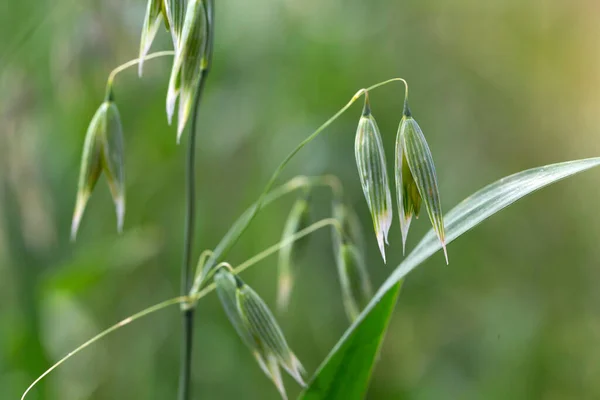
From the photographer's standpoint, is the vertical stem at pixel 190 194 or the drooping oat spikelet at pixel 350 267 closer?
the vertical stem at pixel 190 194

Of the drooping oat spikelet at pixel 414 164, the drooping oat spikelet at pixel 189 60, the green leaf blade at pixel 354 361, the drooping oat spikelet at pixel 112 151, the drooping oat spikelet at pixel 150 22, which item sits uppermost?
the drooping oat spikelet at pixel 150 22

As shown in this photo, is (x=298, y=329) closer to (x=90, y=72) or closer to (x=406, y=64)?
(x=90, y=72)

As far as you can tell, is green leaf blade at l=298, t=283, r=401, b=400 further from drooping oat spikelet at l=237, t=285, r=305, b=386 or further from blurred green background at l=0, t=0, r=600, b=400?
blurred green background at l=0, t=0, r=600, b=400

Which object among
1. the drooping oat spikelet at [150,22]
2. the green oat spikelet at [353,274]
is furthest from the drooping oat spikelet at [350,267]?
the drooping oat spikelet at [150,22]

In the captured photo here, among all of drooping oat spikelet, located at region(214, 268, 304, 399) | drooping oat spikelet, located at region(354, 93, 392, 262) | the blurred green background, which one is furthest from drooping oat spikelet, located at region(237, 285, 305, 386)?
the blurred green background

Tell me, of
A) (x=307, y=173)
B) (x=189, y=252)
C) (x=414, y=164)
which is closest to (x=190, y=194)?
(x=189, y=252)

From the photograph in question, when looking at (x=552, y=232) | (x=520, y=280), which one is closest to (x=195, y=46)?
(x=520, y=280)

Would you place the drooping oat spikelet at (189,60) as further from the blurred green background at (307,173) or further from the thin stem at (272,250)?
the blurred green background at (307,173)
